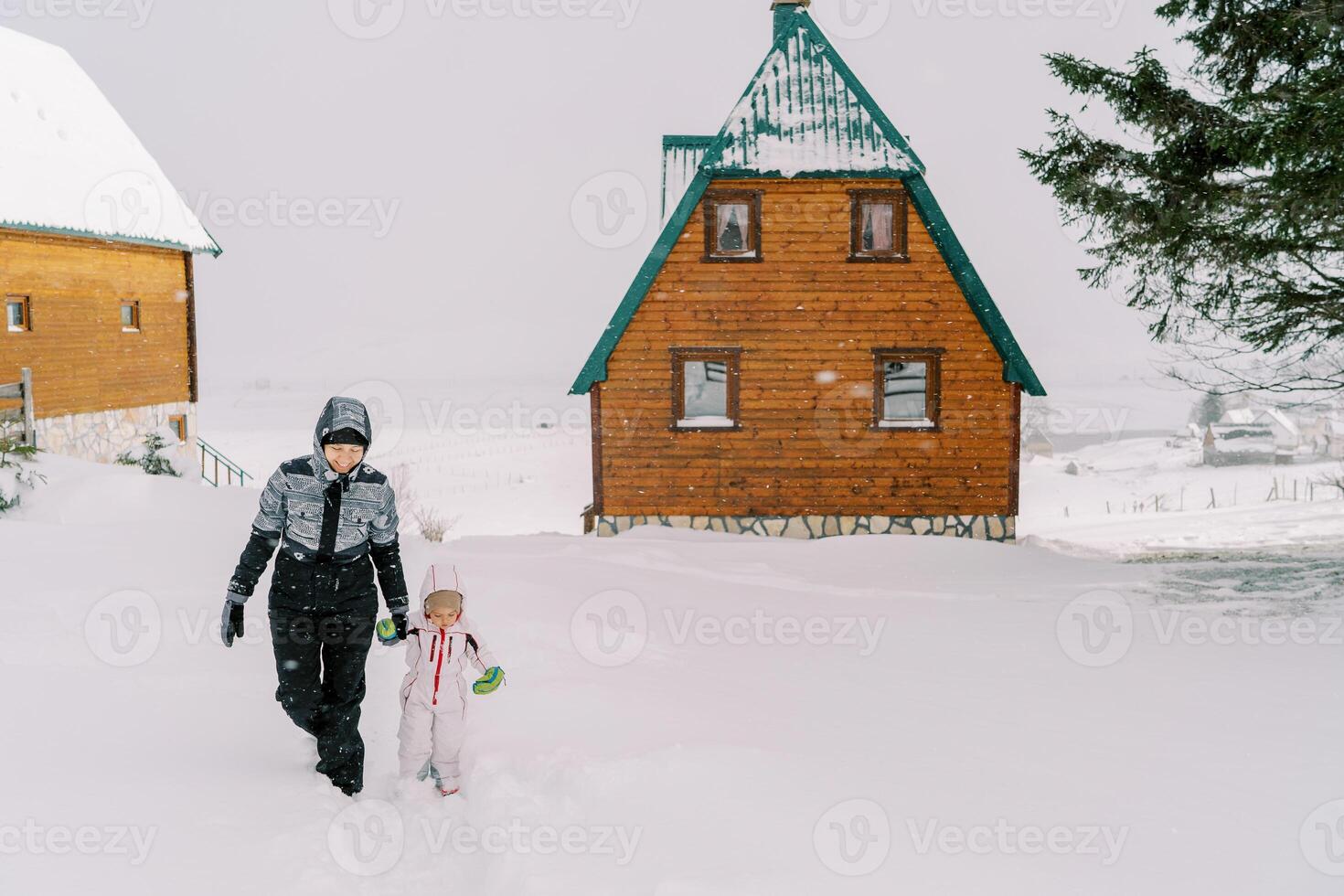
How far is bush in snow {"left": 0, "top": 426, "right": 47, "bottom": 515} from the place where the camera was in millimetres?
12211

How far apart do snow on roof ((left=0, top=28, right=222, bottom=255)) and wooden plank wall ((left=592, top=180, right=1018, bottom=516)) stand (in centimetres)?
1164

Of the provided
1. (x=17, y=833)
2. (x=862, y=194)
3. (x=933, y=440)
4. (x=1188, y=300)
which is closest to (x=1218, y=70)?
(x=1188, y=300)

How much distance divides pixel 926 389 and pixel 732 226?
3885mm

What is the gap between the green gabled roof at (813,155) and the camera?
13188mm

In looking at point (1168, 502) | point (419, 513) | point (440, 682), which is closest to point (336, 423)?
point (440, 682)

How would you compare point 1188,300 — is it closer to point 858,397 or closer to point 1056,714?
point 858,397

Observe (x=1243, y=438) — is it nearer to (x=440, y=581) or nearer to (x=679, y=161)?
(x=679, y=161)

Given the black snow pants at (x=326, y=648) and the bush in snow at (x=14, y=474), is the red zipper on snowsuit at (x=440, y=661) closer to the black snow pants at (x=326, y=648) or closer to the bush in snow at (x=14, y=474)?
the black snow pants at (x=326, y=648)

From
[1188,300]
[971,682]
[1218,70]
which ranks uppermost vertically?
[1218,70]

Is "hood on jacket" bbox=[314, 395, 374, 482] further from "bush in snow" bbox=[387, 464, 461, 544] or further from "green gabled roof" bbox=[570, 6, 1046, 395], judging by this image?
"bush in snow" bbox=[387, 464, 461, 544]

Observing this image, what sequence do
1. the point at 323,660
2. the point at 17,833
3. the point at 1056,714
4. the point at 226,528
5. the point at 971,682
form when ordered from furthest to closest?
the point at 226,528, the point at 971,682, the point at 1056,714, the point at 323,660, the point at 17,833

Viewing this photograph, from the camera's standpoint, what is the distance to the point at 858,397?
13.8 metres

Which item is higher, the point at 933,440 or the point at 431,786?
the point at 933,440

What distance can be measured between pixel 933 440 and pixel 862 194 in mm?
3855
